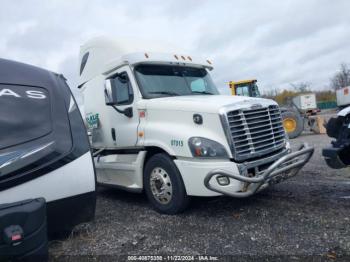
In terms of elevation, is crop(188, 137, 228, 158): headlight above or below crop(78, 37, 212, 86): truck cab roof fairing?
below

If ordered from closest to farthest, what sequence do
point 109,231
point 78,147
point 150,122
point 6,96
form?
point 6,96
point 78,147
point 109,231
point 150,122

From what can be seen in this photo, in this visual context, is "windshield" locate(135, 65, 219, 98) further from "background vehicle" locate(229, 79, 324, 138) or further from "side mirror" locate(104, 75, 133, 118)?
"background vehicle" locate(229, 79, 324, 138)

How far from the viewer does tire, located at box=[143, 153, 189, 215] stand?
4.75m

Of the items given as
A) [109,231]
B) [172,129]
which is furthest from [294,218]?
[109,231]

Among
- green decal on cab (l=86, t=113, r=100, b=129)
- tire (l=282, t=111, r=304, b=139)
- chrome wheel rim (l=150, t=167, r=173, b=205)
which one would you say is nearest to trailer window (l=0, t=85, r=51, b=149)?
chrome wheel rim (l=150, t=167, r=173, b=205)

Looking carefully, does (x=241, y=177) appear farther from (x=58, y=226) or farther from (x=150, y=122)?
(x=58, y=226)

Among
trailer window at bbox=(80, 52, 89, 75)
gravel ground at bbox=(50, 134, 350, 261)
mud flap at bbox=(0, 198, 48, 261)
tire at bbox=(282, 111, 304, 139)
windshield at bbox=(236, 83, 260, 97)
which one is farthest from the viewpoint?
tire at bbox=(282, 111, 304, 139)

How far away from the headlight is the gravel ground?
0.93m

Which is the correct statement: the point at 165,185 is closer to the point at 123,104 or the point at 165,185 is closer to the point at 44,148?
the point at 123,104

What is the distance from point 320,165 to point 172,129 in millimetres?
5106

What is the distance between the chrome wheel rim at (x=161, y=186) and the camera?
4930 millimetres

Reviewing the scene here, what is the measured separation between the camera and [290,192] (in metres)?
5.82

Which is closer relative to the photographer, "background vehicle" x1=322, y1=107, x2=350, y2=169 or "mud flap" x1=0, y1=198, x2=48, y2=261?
"mud flap" x1=0, y1=198, x2=48, y2=261

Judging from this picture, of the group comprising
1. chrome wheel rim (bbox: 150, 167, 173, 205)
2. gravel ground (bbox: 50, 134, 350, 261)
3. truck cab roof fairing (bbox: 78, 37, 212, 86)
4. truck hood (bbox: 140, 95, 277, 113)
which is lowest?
gravel ground (bbox: 50, 134, 350, 261)
